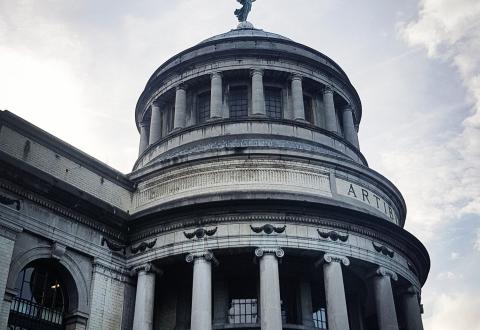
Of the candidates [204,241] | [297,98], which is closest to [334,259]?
[204,241]

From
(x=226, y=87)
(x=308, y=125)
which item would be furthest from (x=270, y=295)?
(x=226, y=87)

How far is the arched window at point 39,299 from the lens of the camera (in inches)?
787

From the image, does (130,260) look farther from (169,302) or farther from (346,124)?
(346,124)

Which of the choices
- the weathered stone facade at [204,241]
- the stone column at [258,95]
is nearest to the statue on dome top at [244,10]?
the stone column at [258,95]

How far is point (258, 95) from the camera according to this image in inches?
1208

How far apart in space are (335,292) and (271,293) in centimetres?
240

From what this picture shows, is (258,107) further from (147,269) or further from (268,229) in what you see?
(147,269)

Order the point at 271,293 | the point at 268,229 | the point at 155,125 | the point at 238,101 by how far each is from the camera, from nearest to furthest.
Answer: the point at 271,293
the point at 268,229
the point at 238,101
the point at 155,125

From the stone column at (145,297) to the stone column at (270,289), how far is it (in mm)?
4132

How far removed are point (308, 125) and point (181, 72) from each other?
25.8 feet

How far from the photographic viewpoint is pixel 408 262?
25906 mm

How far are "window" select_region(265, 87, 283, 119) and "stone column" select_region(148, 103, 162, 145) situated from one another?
6017mm

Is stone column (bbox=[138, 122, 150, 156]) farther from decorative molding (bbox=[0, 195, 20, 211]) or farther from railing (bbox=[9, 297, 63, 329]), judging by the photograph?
railing (bbox=[9, 297, 63, 329])

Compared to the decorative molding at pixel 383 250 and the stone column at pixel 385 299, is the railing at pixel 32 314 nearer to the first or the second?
the stone column at pixel 385 299
